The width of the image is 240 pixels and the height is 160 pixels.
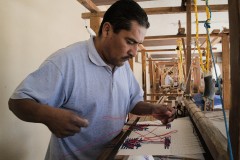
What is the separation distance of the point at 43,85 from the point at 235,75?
67 cm

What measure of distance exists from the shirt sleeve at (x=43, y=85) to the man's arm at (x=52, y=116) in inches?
1.2

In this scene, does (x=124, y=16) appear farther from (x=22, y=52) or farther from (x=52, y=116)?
(x=22, y=52)

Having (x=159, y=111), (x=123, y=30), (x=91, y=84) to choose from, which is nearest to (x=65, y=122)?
(x=91, y=84)

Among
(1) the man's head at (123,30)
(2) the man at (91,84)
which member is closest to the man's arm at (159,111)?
(2) the man at (91,84)

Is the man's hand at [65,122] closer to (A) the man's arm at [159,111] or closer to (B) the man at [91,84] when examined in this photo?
(B) the man at [91,84]

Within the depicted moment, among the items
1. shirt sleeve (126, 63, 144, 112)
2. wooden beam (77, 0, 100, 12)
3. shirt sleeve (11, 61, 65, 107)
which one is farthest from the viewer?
wooden beam (77, 0, 100, 12)

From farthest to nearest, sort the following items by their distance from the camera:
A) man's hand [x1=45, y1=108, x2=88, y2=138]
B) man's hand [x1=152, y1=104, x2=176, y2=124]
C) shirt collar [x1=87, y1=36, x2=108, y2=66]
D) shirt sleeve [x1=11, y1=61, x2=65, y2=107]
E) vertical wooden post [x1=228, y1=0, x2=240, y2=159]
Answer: man's hand [x1=152, y1=104, x2=176, y2=124]
shirt collar [x1=87, y1=36, x2=108, y2=66]
shirt sleeve [x1=11, y1=61, x2=65, y2=107]
man's hand [x1=45, y1=108, x2=88, y2=138]
vertical wooden post [x1=228, y1=0, x2=240, y2=159]

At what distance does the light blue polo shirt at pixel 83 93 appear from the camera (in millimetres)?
938

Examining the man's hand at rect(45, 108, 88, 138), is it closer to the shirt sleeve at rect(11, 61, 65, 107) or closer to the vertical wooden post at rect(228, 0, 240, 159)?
the shirt sleeve at rect(11, 61, 65, 107)

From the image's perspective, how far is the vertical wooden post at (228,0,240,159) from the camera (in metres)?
0.44

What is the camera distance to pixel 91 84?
42.5 inches

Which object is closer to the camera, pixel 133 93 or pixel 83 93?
pixel 83 93

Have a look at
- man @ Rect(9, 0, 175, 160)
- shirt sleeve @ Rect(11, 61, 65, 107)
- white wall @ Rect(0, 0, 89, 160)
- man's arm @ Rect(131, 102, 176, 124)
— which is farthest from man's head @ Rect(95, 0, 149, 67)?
white wall @ Rect(0, 0, 89, 160)

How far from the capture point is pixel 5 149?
1434 mm
